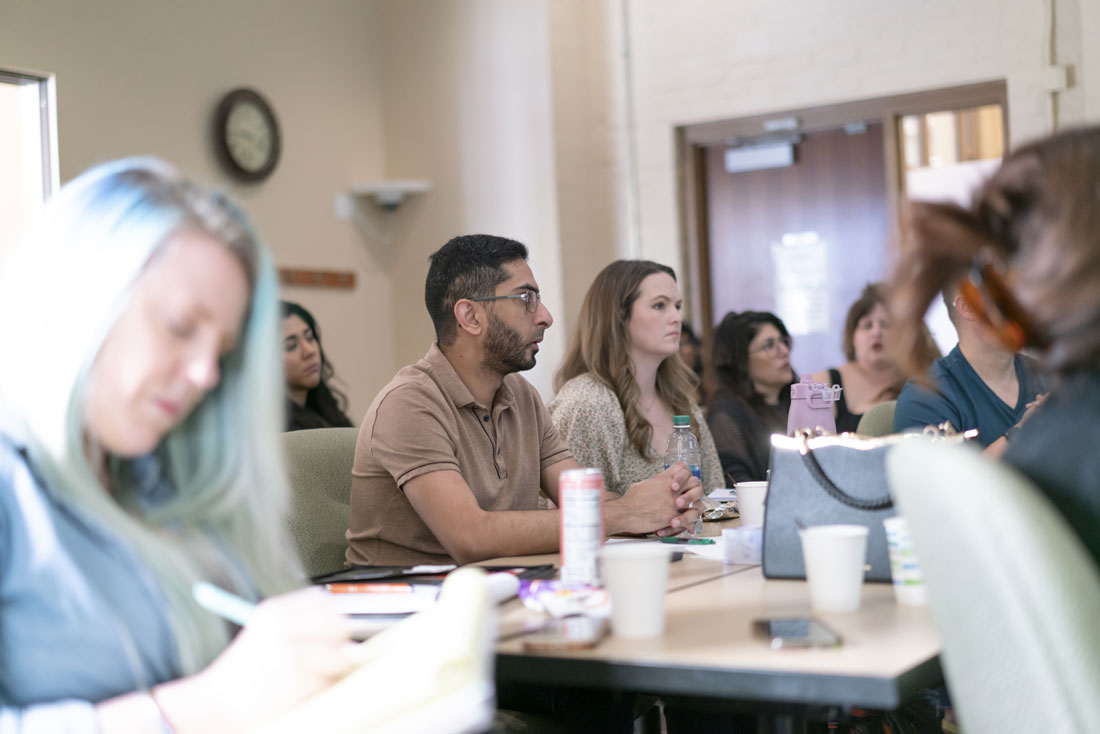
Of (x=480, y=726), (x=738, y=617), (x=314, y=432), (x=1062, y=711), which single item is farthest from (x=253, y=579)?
(x=314, y=432)

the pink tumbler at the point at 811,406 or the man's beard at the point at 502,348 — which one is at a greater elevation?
the man's beard at the point at 502,348

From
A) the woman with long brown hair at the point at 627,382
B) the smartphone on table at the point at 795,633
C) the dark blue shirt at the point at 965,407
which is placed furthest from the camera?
the woman with long brown hair at the point at 627,382

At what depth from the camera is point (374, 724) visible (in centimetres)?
105

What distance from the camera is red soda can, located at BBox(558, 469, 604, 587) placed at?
5.30ft

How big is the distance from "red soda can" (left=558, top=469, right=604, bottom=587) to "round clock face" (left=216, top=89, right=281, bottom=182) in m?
4.31

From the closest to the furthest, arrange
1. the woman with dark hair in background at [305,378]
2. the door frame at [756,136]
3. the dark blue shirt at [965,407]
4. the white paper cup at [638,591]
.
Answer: the white paper cup at [638,591] → the dark blue shirt at [965,407] → the woman with dark hair in background at [305,378] → the door frame at [756,136]

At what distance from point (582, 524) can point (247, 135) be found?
447cm

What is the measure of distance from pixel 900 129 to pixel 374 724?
17.4 ft

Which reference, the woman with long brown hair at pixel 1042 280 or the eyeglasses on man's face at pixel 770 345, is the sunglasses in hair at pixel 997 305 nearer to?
the woman with long brown hair at pixel 1042 280

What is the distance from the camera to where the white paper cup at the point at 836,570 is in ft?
4.88

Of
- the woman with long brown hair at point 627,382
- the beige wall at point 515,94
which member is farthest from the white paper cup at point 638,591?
the beige wall at point 515,94

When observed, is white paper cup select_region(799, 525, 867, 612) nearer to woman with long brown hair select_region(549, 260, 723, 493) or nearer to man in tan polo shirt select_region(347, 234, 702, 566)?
man in tan polo shirt select_region(347, 234, 702, 566)

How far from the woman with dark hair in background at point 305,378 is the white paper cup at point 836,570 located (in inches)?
105

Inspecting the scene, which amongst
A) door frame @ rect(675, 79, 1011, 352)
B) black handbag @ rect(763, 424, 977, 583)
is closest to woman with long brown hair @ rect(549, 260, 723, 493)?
black handbag @ rect(763, 424, 977, 583)
